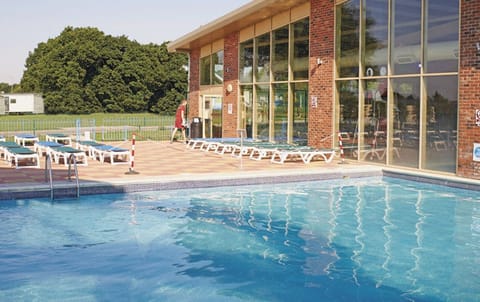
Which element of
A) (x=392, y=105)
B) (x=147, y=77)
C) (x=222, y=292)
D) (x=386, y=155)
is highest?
(x=147, y=77)

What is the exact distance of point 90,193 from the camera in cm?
1044

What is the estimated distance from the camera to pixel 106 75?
57312mm

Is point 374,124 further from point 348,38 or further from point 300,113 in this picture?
point 300,113

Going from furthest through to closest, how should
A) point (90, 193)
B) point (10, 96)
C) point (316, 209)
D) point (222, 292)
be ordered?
point (10, 96)
point (90, 193)
point (316, 209)
point (222, 292)

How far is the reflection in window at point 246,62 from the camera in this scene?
19.9 metres

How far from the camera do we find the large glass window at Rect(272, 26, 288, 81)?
17844 millimetres

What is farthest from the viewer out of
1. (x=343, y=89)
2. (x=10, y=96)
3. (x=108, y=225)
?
(x=10, y=96)

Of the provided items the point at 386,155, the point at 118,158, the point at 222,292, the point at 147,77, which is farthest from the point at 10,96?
the point at 222,292

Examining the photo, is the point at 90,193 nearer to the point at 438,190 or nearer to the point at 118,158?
the point at 118,158

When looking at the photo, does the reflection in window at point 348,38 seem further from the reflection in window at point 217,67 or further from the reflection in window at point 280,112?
the reflection in window at point 217,67

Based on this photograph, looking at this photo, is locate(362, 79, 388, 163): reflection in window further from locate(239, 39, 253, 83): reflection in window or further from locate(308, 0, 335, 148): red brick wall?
locate(239, 39, 253, 83): reflection in window

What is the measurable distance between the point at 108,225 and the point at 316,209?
131 inches

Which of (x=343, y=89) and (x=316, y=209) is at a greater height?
(x=343, y=89)

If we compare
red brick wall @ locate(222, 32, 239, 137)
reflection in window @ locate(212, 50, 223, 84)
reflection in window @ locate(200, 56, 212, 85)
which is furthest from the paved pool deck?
reflection in window @ locate(200, 56, 212, 85)
